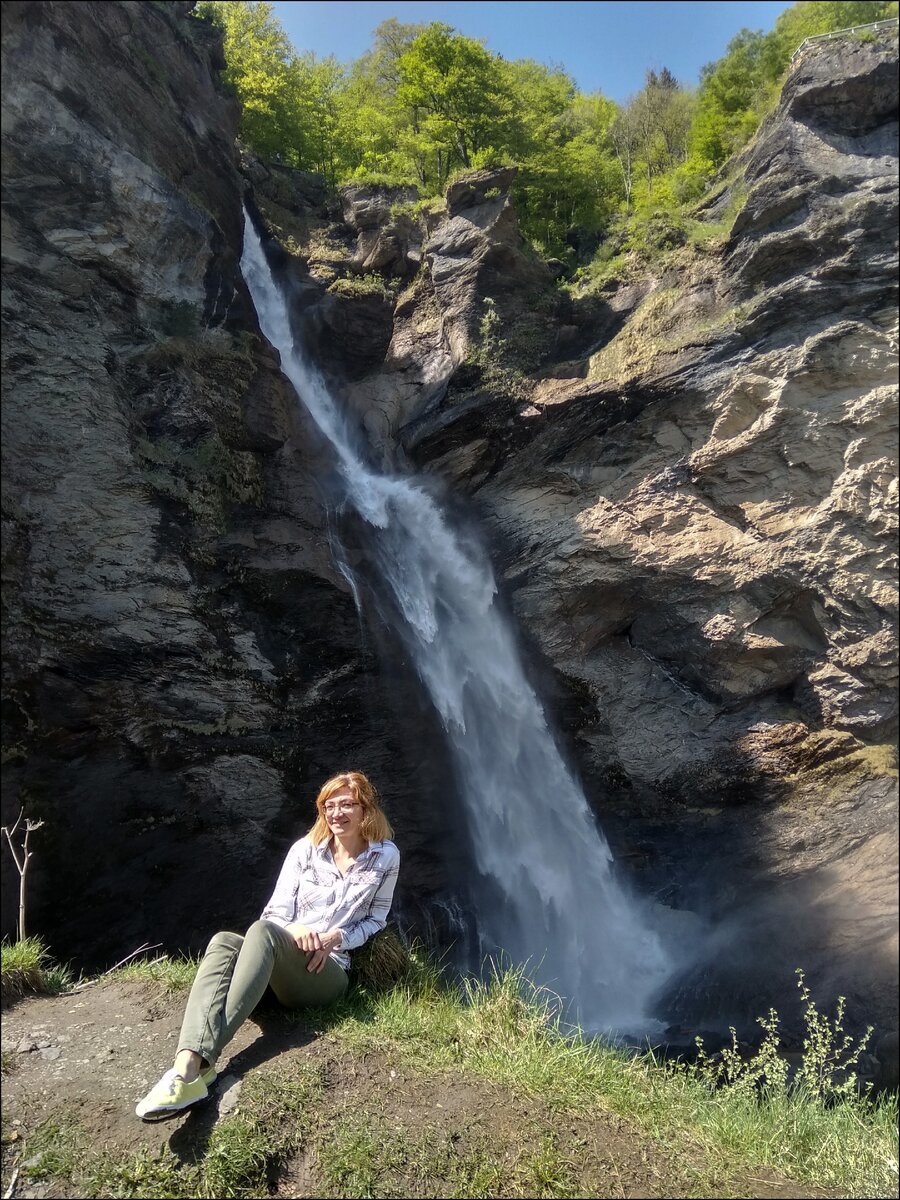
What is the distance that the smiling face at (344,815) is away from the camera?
14.7 feet

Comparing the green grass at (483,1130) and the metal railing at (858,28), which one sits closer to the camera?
the green grass at (483,1130)

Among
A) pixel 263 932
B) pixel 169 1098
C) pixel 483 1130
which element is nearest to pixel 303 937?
pixel 263 932

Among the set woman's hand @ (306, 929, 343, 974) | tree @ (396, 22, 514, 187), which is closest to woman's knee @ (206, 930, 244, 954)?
woman's hand @ (306, 929, 343, 974)

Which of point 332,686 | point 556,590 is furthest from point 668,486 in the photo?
point 332,686

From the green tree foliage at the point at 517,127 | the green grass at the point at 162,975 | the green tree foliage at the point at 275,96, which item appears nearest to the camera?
the green grass at the point at 162,975

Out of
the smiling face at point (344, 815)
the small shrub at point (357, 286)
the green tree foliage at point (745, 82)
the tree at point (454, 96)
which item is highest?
the tree at point (454, 96)

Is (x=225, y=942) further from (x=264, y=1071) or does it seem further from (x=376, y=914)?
(x=376, y=914)

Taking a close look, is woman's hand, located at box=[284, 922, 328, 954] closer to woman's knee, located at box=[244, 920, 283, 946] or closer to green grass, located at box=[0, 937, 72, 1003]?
woman's knee, located at box=[244, 920, 283, 946]

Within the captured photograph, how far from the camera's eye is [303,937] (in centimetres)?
404

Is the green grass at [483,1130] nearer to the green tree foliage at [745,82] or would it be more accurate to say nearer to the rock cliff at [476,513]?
the rock cliff at [476,513]

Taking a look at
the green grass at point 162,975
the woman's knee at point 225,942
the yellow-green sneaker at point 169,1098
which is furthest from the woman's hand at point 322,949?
the green grass at point 162,975

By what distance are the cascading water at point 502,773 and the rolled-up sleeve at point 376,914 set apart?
25.6 feet

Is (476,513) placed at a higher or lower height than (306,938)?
higher

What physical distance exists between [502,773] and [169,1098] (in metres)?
10.0
